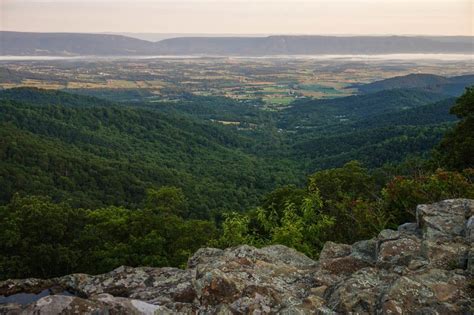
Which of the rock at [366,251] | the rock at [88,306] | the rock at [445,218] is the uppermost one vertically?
the rock at [445,218]

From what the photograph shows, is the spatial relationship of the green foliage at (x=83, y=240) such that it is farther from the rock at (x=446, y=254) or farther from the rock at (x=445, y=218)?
the rock at (x=446, y=254)

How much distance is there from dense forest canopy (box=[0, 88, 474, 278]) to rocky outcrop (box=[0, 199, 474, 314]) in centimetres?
602

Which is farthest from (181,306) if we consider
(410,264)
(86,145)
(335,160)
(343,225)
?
(86,145)

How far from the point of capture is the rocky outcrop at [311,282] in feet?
24.0

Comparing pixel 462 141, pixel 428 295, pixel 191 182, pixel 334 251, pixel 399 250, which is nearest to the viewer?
pixel 428 295

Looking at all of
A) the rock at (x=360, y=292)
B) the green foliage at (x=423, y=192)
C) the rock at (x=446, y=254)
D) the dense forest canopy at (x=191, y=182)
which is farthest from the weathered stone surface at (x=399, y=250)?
the dense forest canopy at (x=191, y=182)

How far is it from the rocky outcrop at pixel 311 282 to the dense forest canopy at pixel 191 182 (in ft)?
19.7

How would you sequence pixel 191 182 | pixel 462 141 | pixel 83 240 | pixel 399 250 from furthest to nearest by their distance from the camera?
pixel 191 182, pixel 83 240, pixel 462 141, pixel 399 250

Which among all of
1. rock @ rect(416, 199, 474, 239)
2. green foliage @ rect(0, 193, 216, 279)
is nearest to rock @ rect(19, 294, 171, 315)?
rock @ rect(416, 199, 474, 239)

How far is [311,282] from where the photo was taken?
351 inches

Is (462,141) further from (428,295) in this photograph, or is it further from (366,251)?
(428,295)

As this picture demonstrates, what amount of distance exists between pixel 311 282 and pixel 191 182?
307ft

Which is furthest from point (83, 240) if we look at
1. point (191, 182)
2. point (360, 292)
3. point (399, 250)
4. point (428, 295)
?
point (191, 182)

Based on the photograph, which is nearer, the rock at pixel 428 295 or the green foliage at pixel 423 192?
the rock at pixel 428 295
